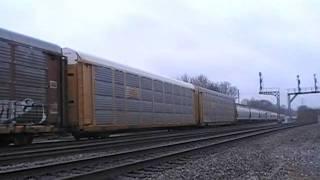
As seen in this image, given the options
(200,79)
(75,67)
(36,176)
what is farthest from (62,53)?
(200,79)

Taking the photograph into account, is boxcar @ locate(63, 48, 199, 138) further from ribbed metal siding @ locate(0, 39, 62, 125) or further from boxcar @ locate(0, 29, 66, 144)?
ribbed metal siding @ locate(0, 39, 62, 125)

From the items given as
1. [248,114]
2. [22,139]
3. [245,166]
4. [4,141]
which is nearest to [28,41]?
[22,139]

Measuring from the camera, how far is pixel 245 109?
67562mm

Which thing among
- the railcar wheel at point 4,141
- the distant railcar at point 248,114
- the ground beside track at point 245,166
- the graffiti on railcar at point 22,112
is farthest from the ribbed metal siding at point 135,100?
the distant railcar at point 248,114

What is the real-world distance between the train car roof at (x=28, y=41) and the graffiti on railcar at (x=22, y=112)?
1996 millimetres

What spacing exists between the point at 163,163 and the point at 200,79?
116533 millimetres

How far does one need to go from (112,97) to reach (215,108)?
23814mm

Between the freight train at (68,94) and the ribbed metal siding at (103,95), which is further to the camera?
the ribbed metal siding at (103,95)

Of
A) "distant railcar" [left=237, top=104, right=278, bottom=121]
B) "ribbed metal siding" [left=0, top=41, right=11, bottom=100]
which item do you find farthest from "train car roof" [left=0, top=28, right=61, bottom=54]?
"distant railcar" [left=237, top=104, right=278, bottom=121]

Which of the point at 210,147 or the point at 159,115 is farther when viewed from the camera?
the point at 159,115

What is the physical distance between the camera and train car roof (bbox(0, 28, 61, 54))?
51.5ft

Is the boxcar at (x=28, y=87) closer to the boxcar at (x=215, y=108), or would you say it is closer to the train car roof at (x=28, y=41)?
the train car roof at (x=28, y=41)

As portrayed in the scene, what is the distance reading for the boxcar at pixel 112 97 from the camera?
20422mm

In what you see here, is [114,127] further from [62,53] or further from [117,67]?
[62,53]
